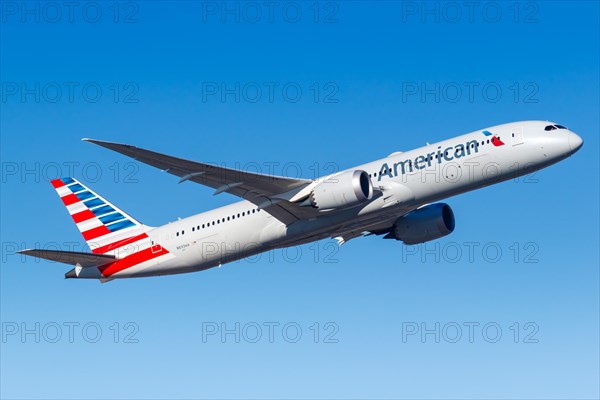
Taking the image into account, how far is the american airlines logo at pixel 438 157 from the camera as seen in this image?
43.1 m

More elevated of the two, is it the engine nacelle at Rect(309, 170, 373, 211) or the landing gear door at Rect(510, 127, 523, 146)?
the landing gear door at Rect(510, 127, 523, 146)

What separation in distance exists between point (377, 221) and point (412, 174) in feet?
12.8

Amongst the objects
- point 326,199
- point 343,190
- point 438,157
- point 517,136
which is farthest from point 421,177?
point 517,136

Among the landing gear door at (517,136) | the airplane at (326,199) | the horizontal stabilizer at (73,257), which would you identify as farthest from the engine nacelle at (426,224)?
the horizontal stabilizer at (73,257)

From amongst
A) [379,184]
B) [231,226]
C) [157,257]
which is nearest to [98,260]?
[157,257]

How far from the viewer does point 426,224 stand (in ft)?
163

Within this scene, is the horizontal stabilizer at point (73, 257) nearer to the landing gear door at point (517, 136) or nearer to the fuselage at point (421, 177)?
the fuselage at point (421, 177)

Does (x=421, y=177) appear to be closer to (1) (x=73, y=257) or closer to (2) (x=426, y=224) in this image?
(2) (x=426, y=224)

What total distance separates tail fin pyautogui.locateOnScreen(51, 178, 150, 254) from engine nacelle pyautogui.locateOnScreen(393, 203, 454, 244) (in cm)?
1441

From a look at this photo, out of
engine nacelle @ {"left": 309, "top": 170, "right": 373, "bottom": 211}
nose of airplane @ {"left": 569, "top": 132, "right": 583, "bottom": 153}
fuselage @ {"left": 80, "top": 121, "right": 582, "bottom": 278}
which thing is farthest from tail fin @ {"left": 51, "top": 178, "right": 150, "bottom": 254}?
nose of airplane @ {"left": 569, "top": 132, "right": 583, "bottom": 153}

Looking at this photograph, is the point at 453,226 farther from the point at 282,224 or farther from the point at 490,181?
the point at 282,224

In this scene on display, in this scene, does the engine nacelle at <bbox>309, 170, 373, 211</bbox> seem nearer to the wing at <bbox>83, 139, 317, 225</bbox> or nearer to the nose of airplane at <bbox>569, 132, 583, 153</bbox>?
the wing at <bbox>83, 139, 317, 225</bbox>

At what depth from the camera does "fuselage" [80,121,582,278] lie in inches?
1683

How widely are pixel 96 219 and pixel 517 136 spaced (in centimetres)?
2475
